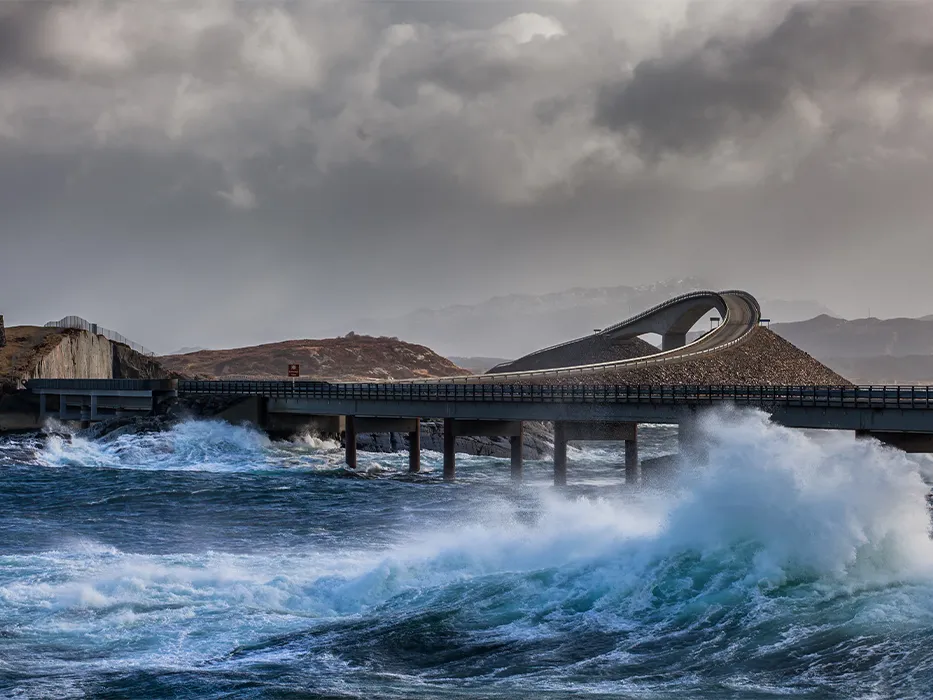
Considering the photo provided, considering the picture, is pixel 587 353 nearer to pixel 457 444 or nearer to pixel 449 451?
pixel 457 444

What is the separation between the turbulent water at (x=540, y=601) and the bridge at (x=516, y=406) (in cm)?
2186

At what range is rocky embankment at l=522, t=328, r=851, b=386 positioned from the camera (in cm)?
8612

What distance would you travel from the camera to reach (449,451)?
63.2m

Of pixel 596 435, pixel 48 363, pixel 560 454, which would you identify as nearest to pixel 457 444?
pixel 560 454

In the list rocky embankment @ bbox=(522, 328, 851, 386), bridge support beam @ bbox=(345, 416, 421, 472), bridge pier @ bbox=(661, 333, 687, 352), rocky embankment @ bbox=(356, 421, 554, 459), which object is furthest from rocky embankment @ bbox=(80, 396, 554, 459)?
bridge pier @ bbox=(661, 333, 687, 352)

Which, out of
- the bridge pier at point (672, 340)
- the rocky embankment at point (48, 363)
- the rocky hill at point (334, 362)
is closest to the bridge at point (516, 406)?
the rocky embankment at point (48, 363)

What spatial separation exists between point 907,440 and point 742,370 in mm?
51488

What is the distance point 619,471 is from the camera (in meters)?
73.1

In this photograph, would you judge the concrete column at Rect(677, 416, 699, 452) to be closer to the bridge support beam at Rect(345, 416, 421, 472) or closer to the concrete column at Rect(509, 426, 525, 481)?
the concrete column at Rect(509, 426, 525, 481)

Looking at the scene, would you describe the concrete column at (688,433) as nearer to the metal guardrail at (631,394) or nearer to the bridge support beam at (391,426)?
the metal guardrail at (631,394)

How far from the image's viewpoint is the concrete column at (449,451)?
62625mm

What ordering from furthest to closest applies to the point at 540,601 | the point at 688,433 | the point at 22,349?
the point at 22,349
the point at 688,433
the point at 540,601

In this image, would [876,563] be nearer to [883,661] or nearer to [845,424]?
[883,661]

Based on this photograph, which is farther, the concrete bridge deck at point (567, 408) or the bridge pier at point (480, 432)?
the bridge pier at point (480, 432)
